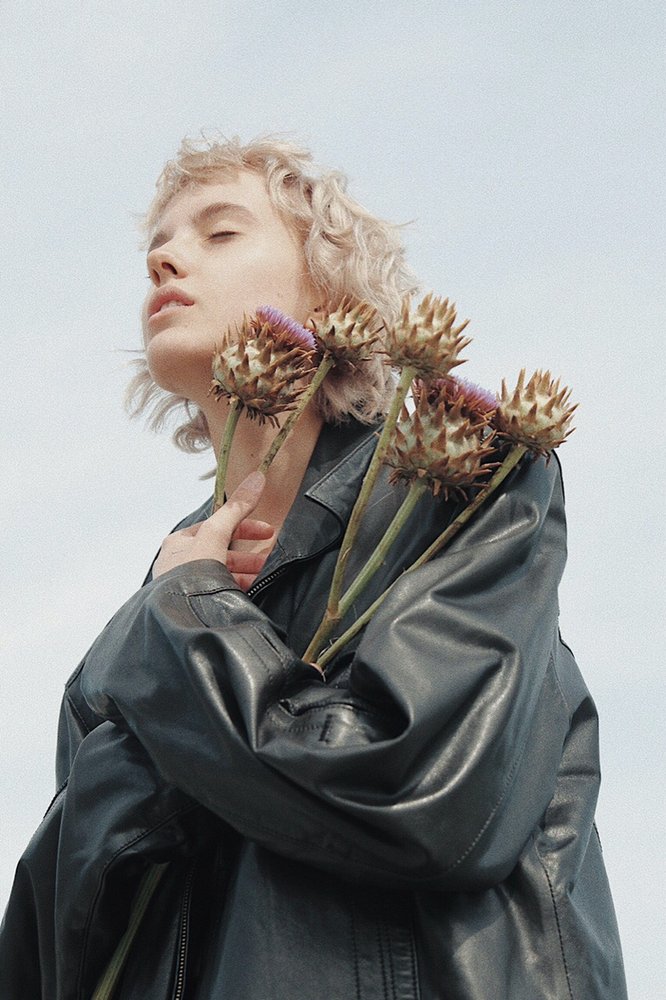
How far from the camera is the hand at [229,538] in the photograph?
8.73 feet

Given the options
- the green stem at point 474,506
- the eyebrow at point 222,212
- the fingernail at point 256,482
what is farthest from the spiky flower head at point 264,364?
the eyebrow at point 222,212

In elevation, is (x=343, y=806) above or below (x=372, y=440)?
below

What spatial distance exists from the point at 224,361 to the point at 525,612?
27.1 inches

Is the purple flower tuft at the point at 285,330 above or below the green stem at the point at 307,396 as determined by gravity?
above

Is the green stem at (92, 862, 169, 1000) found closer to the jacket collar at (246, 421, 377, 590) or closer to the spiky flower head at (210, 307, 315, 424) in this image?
the jacket collar at (246, 421, 377, 590)

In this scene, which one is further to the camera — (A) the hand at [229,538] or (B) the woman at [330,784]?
(A) the hand at [229,538]

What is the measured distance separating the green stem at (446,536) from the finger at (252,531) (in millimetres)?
419

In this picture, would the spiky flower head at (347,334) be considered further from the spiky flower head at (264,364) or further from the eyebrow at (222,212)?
the eyebrow at (222,212)

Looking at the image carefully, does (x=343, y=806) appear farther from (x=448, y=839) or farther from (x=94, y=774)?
(x=94, y=774)

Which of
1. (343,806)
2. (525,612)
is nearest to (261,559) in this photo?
(525,612)

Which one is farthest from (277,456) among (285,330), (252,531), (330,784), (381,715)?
(330,784)

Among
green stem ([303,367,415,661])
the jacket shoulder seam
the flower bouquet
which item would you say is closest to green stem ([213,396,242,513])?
the flower bouquet

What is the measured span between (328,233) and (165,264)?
0.41m

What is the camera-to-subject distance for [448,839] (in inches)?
84.8
